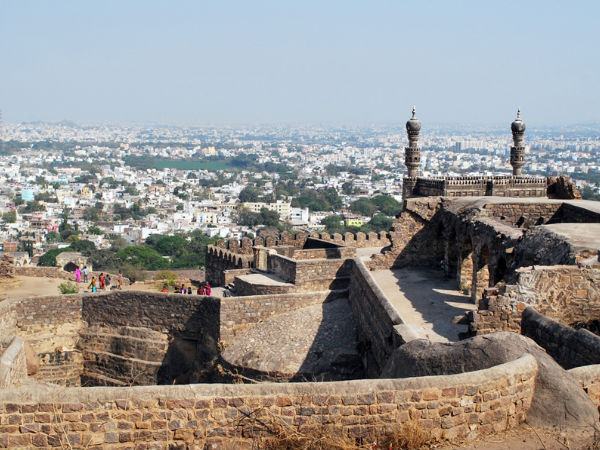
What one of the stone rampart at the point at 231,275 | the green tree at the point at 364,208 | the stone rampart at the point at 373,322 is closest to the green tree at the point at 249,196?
the green tree at the point at 364,208

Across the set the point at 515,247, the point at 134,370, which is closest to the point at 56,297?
the point at 134,370

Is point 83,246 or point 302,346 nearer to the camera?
point 302,346

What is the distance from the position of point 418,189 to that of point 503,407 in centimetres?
1689

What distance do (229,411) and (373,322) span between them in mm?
6960

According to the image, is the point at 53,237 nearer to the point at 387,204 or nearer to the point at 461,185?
the point at 387,204

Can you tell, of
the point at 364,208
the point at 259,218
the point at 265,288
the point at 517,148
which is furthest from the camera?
the point at 364,208

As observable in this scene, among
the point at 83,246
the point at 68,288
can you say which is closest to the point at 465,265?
the point at 68,288

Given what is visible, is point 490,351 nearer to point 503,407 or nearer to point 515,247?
point 503,407

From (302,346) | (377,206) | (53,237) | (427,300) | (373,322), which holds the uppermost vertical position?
(373,322)

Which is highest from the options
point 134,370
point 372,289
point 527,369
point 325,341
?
point 527,369

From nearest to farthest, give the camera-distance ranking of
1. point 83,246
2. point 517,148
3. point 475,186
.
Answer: point 475,186
point 517,148
point 83,246

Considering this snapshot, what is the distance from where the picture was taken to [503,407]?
197 inches

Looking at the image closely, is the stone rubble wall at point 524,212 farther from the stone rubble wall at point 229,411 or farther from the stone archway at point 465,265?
the stone rubble wall at point 229,411

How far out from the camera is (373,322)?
1163cm
